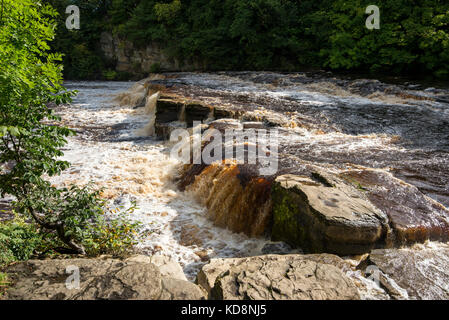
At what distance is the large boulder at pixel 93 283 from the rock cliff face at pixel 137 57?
19208 mm

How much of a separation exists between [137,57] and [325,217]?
2378 centimetres

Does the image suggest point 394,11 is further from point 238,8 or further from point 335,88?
point 238,8

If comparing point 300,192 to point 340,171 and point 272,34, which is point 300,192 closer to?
point 340,171

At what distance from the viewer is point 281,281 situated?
7.80 ft

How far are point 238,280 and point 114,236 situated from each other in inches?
76.8

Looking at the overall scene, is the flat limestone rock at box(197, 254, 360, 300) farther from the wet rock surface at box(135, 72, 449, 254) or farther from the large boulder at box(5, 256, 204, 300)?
the wet rock surface at box(135, 72, 449, 254)

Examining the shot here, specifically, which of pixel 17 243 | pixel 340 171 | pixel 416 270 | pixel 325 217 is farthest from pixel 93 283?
pixel 340 171

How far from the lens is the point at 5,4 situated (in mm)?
2295

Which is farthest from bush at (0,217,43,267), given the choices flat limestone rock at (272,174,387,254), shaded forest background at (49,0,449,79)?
shaded forest background at (49,0,449,79)

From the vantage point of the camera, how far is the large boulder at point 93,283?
2.17 meters

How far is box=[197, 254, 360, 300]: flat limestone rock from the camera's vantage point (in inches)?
87.9

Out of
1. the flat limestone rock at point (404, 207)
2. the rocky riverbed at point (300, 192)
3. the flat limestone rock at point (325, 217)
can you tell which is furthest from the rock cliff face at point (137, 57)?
the flat limestone rock at point (325, 217)

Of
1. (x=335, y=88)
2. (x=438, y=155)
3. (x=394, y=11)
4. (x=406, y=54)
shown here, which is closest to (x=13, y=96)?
(x=438, y=155)

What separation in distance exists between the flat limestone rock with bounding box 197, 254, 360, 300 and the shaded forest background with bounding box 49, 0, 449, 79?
41.1 feet
